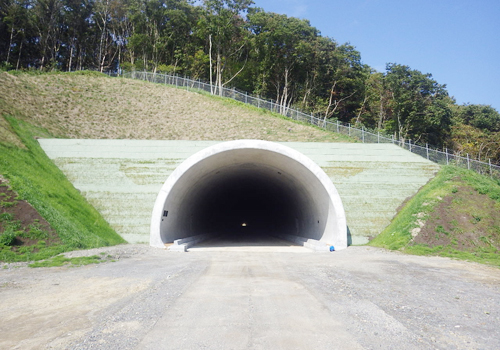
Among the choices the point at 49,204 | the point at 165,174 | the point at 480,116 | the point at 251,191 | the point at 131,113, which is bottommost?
the point at 49,204

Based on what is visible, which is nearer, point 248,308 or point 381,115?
point 248,308

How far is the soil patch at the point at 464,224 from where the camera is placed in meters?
13.7

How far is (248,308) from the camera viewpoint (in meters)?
5.74

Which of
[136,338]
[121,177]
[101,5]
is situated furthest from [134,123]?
[101,5]

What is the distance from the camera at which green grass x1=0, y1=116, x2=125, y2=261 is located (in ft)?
37.7

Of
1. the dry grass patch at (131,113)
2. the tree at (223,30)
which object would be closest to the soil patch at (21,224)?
the dry grass patch at (131,113)

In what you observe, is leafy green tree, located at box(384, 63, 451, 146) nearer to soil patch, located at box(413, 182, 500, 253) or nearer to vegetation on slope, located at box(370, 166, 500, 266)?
vegetation on slope, located at box(370, 166, 500, 266)

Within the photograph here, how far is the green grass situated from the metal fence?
17.2 metres

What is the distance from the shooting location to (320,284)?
7.72 metres

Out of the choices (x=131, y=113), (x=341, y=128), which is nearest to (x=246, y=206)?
(x=341, y=128)

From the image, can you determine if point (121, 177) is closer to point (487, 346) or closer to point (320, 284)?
point (320, 284)

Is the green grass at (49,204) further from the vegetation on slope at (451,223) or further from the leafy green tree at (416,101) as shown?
the leafy green tree at (416,101)

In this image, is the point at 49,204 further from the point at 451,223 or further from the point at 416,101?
the point at 416,101

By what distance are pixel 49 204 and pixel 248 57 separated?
1671 inches
